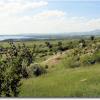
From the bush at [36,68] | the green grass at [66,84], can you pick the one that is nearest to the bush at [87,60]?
the green grass at [66,84]

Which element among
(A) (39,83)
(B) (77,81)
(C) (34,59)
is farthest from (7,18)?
(B) (77,81)

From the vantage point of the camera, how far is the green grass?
8.80 m

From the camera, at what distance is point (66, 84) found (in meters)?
9.02

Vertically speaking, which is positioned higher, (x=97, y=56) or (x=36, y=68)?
(x=97, y=56)

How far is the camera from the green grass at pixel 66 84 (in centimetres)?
880

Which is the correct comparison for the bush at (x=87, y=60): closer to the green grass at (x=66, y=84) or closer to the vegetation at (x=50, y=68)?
the vegetation at (x=50, y=68)

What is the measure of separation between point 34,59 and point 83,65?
4.58 feet

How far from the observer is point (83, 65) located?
952 centimetres

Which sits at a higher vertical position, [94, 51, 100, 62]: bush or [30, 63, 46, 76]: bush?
[94, 51, 100, 62]: bush

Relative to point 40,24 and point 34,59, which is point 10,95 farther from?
point 40,24

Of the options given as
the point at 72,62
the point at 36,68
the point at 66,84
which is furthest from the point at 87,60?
the point at 36,68

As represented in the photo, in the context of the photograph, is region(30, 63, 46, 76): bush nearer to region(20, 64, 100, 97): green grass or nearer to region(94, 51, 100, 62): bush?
region(20, 64, 100, 97): green grass

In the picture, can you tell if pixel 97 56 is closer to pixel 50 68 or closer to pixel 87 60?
pixel 87 60

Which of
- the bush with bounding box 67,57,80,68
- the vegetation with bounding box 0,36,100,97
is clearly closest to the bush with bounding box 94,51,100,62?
the vegetation with bounding box 0,36,100,97
